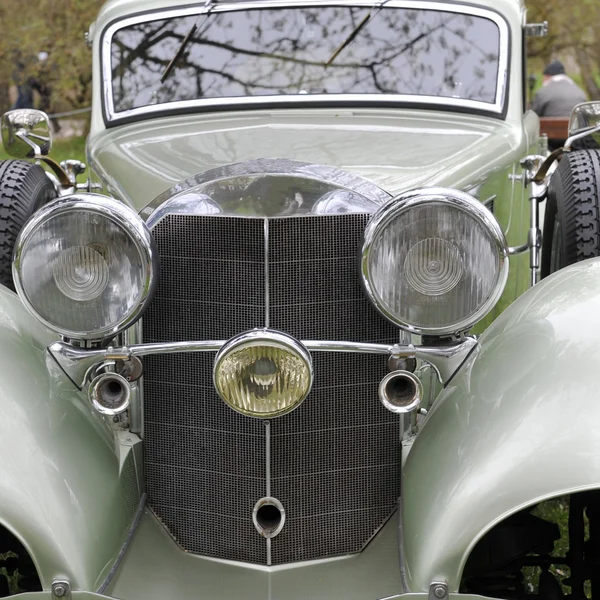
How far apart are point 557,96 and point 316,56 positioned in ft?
19.8

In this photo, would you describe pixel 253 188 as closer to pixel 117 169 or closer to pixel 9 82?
pixel 117 169

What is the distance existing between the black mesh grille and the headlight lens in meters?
0.25

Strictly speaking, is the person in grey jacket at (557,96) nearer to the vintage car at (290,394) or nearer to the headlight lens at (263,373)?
the vintage car at (290,394)

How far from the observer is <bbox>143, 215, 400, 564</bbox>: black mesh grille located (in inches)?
97.0

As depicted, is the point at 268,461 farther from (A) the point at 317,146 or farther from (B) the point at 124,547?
(A) the point at 317,146

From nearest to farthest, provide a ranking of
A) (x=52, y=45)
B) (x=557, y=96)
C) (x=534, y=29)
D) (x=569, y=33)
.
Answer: (x=534, y=29)
(x=557, y=96)
(x=52, y=45)
(x=569, y=33)

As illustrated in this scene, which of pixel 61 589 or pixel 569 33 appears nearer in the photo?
pixel 61 589

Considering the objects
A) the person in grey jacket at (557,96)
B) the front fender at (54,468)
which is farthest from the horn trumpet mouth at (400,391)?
the person in grey jacket at (557,96)

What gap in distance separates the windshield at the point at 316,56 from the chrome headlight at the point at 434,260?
1.48 m

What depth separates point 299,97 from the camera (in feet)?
11.9

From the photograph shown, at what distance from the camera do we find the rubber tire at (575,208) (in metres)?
3.28

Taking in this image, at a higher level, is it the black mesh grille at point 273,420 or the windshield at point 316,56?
the windshield at point 316,56

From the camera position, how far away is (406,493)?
2.45 meters

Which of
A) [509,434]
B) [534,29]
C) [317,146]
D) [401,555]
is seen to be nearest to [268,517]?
[401,555]
